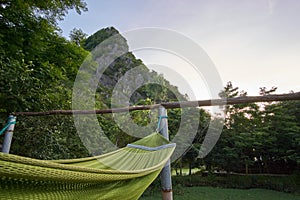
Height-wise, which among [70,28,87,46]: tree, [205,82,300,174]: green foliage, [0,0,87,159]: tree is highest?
[70,28,87,46]: tree

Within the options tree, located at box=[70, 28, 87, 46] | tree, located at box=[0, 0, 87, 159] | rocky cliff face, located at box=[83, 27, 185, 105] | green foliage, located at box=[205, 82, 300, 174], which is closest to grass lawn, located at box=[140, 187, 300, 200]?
green foliage, located at box=[205, 82, 300, 174]

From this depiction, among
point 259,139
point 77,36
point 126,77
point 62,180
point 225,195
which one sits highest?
point 77,36

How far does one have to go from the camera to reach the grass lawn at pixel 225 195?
464 centimetres

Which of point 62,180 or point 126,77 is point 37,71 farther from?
point 126,77

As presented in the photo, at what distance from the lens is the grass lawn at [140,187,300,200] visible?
464 cm

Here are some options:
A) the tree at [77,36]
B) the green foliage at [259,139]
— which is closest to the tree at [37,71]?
the tree at [77,36]

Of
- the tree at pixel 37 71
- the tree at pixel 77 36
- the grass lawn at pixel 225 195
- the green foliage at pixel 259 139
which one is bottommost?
the grass lawn at pixel 225 195

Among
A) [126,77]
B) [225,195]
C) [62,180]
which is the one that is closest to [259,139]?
[225,195]

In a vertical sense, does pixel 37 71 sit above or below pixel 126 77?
below

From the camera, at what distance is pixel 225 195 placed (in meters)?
4.86

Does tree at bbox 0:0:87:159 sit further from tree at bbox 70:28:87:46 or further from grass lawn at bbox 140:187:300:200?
grass lawn at bbox 140:187:300:200

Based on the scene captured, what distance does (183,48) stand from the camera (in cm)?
303

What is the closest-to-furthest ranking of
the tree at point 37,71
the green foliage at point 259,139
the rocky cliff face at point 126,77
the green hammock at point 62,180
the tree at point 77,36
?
the green hammock at point 62,180
the tree at point 37,71
the tree at point 77,36
the rocky cliff face at point 126,77
the green foliage at point 259,139

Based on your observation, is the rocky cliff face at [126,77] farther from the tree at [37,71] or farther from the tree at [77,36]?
the tree at [37,71]
